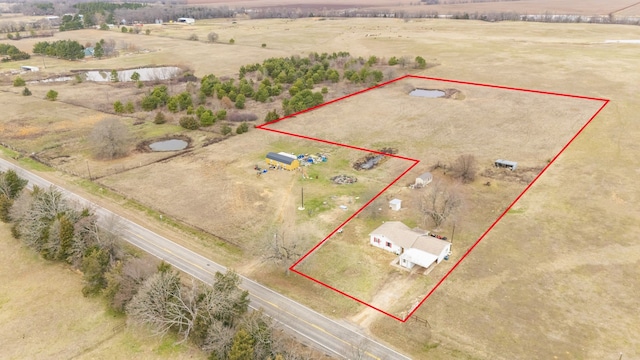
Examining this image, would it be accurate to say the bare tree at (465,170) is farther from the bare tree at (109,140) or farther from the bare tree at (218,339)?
the bare tree at (109,140)

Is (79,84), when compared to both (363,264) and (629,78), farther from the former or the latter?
(629,78)

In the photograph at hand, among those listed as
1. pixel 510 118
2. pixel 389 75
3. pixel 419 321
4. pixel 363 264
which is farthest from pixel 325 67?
pixel 419 321

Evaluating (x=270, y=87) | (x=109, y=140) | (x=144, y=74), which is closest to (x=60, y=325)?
(x=109, y=140)

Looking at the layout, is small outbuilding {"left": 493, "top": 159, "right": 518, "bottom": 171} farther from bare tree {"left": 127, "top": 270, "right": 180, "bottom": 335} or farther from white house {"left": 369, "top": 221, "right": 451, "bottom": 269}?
bare tree {"left": 127, "top": 270, "right": 180, "bottom": 335}

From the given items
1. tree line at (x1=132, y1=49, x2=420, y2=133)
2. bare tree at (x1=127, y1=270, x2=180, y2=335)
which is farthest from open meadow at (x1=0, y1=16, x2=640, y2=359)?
bare tree at (x1=127, y1=270, x2=180, y2=335)

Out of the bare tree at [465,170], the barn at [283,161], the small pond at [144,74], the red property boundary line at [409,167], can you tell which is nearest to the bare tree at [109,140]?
the red property boundary line at [409,167]

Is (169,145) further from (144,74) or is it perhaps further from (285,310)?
(144,74)

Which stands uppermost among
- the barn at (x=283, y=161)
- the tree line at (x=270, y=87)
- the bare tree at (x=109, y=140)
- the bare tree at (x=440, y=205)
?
the tree line at (x=270, y=87)
